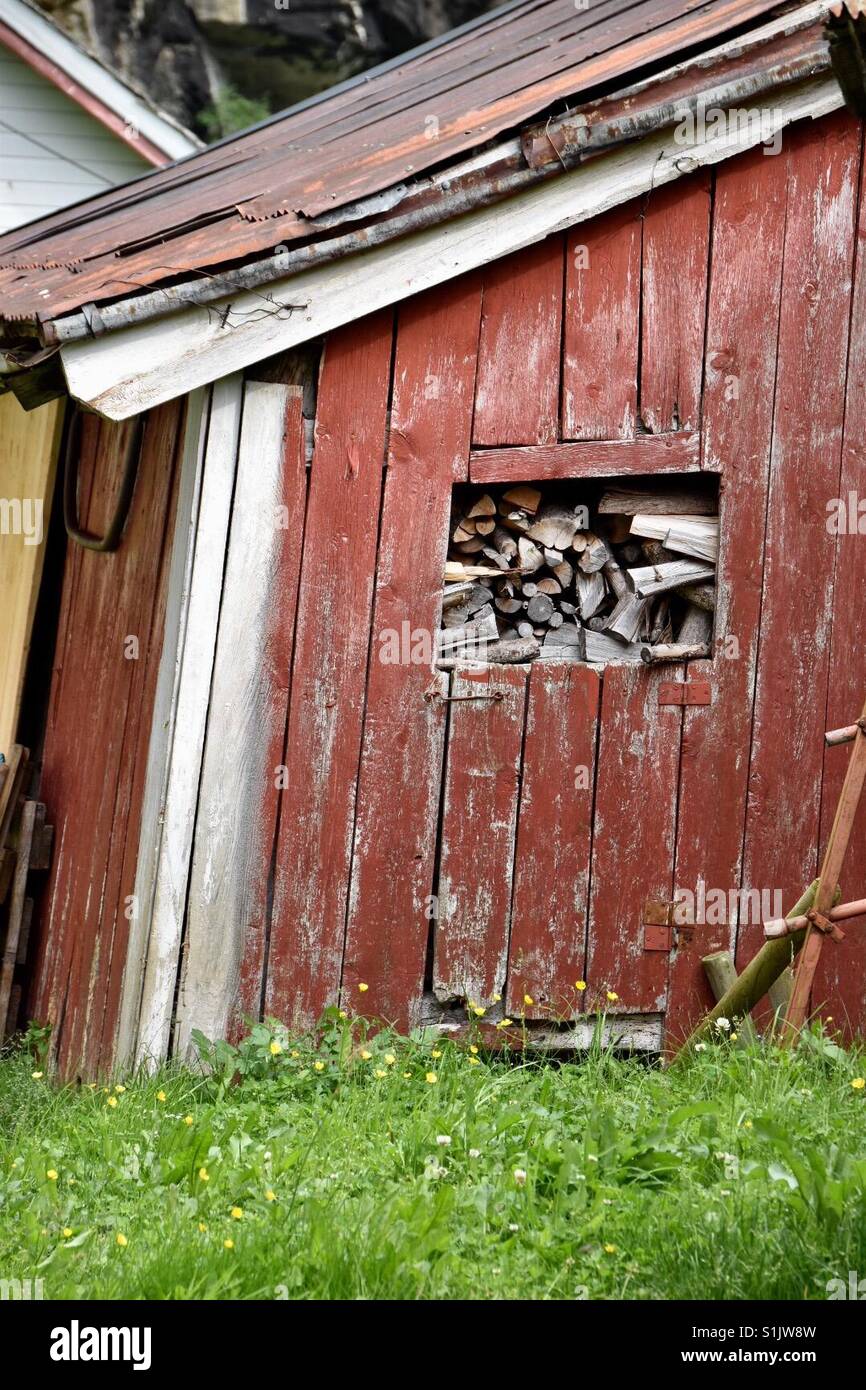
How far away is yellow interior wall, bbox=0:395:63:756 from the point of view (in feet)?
21.2

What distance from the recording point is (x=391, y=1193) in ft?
11.8

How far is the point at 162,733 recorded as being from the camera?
5.06m

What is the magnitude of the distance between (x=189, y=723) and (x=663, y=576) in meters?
1.79

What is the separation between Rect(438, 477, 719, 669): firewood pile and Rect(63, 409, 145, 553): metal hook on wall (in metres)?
1.35

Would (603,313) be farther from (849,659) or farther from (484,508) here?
(849,659)

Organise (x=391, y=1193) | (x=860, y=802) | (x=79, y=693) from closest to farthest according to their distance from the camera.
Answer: (x=391, y=1193) → (x=860, y=802) → (x=79, y=693)

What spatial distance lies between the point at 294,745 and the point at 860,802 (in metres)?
2.03

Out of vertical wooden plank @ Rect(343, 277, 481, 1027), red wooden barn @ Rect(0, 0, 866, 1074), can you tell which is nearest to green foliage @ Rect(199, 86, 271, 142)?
red wooden barn @ Rect(0, 0, 866, 1074)

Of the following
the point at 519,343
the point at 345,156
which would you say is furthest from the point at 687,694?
the point at 345,156

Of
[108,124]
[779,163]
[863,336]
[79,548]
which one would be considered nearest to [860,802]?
[863,336]

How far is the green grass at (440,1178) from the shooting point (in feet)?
10.4

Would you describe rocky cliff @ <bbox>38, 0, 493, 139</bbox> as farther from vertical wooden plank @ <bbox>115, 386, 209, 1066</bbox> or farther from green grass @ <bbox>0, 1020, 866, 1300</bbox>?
green grass @ <bbox>0, 1020, 866, 1300</bbox>
